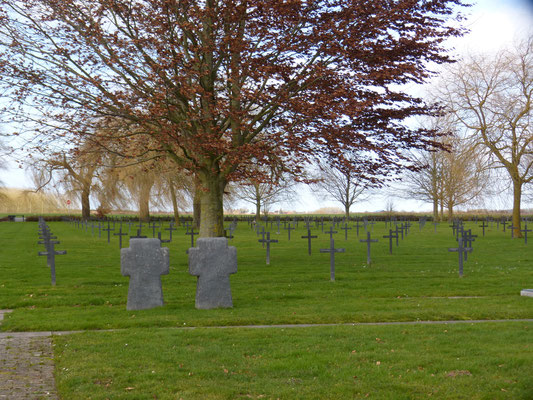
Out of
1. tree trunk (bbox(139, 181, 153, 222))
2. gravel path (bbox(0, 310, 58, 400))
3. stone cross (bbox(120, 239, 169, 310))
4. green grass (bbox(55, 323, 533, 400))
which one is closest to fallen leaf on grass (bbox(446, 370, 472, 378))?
green grass (bbox(55, 323, 533, 400))

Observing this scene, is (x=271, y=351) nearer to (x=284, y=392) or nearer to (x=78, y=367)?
(x=284, y=392)

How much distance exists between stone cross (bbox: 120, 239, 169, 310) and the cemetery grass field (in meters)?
0.30

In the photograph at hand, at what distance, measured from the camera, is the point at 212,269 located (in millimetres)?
10266

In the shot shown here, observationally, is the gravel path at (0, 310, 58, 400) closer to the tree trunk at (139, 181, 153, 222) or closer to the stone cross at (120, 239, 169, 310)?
the stone cross at (120, 239, 169, 310)

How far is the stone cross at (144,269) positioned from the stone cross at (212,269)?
0.58 meters

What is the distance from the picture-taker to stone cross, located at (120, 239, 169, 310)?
1009 centimetres

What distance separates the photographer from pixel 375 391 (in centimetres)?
545

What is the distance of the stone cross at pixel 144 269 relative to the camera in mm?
10094

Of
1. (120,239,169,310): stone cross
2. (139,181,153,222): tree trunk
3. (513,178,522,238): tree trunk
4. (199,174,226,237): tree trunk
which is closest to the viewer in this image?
(120,239,169,310): stone cross

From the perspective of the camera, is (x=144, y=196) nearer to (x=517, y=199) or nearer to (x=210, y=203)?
(x=517, y=199)

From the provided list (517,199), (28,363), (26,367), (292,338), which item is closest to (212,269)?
(292,338)

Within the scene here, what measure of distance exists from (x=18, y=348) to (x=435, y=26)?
614 inches

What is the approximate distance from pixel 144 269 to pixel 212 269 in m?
1.19

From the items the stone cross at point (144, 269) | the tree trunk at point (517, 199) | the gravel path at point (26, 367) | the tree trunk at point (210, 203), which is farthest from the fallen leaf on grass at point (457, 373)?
the tree trunk at point (517, 199)
